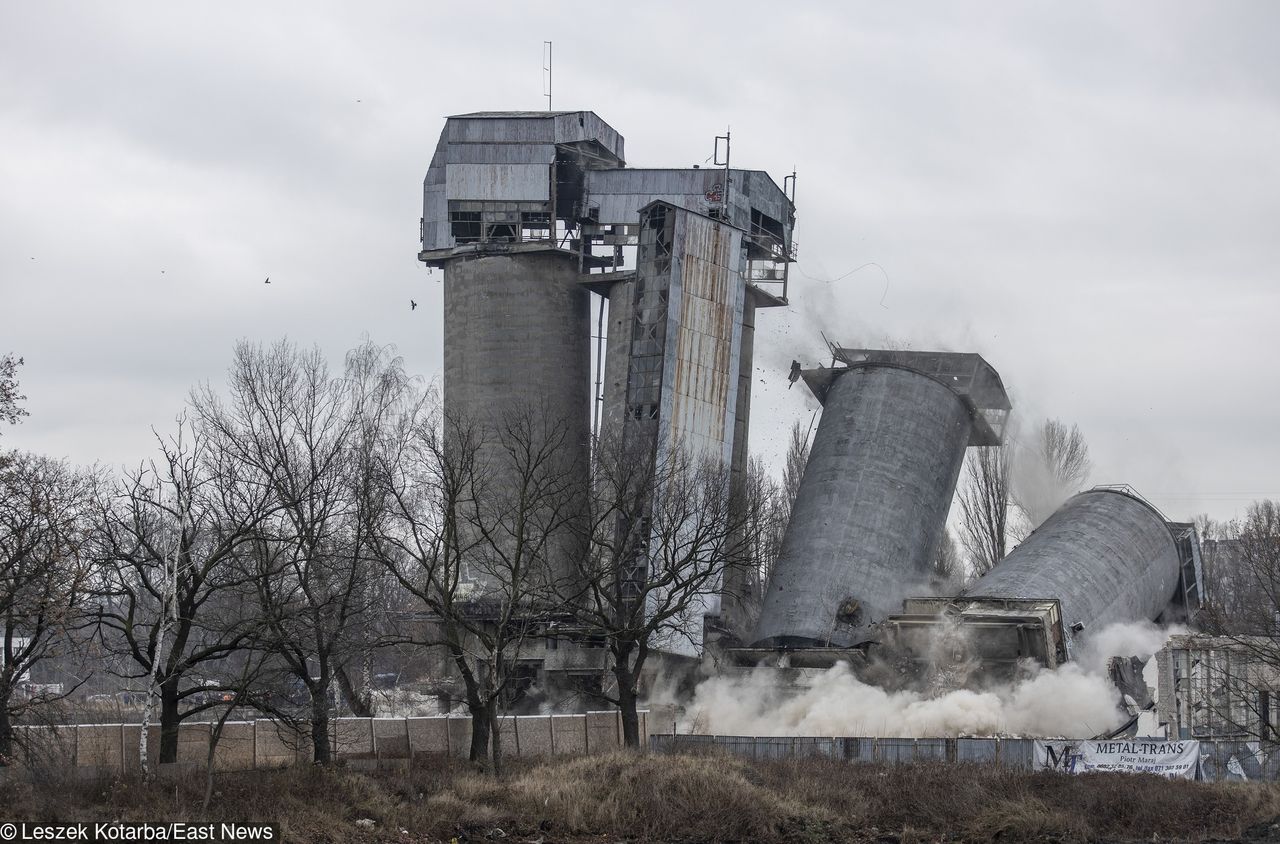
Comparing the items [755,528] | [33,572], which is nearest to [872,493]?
[755,528]

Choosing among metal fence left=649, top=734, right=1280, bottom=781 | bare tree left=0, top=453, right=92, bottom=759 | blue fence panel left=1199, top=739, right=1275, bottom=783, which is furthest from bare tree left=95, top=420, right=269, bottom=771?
blue fence panel left=1199, top=739, right=1275, bottom=783

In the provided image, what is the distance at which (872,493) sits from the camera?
151ft

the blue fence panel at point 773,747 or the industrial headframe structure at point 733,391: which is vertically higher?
the industrial headframe structure at point 733,391

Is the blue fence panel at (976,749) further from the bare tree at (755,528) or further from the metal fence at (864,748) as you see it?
the bare tree at (755,528)

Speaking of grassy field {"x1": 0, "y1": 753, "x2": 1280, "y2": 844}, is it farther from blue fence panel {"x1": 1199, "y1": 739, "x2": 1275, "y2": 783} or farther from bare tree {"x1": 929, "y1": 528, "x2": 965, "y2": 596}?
bare tree {"x1": 929, "y1": 528, "x2": 965, "y2": 596}

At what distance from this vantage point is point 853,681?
4053cm

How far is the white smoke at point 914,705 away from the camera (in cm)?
3675

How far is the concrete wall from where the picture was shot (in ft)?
99.2

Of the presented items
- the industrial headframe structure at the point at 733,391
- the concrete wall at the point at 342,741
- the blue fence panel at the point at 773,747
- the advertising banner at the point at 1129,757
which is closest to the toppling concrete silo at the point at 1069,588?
the industrial headframe structure at the point at 733,391

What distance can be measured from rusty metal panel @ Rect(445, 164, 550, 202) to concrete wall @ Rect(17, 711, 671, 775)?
21134 mm

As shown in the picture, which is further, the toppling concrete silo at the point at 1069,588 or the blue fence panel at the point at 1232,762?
the toppling concrete silo at the point at 1069,588

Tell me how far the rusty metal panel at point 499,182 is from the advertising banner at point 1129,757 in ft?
92.2

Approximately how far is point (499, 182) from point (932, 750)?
27.1m

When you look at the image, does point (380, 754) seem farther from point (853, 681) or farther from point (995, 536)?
point (995, 536)
